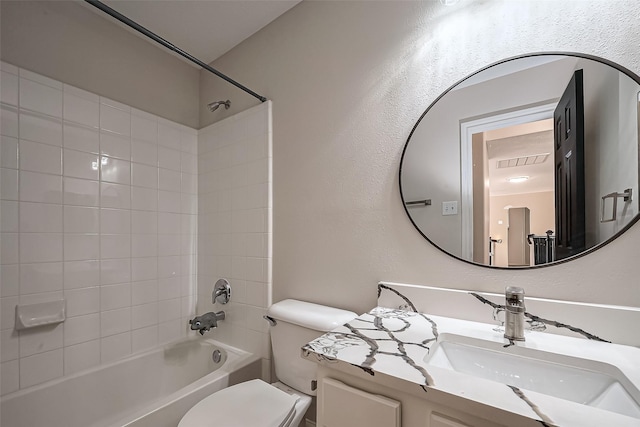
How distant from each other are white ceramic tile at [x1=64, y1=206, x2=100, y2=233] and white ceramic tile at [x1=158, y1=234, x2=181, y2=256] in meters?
0.37

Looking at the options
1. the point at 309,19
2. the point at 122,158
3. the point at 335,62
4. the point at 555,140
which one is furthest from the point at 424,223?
the point at 122,158

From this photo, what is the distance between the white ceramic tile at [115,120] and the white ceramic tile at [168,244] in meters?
0.70

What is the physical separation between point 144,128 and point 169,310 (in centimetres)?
123

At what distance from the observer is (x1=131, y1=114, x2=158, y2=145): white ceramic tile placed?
176 cm

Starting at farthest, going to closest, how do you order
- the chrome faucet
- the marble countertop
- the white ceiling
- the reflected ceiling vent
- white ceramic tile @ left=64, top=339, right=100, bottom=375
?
the white ceiling
white ceramic tile @ left=64, top=339, right=100, bottom=375
the reflected ceiling vent
the chrome faucet
the marble countertop

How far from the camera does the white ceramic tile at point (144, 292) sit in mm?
1716

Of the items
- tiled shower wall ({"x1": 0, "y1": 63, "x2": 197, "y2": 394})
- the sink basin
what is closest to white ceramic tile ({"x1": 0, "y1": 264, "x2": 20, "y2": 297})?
tiled shower wall ({"x1": 0, "y1": 63, "x2": 197, "y2": 394})

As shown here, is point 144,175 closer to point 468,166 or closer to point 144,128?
point 144,128

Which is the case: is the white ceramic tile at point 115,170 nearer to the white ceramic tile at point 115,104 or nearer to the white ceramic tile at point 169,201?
the white ceramic tile at point 169,201

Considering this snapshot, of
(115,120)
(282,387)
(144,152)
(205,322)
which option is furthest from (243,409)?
(115,120)

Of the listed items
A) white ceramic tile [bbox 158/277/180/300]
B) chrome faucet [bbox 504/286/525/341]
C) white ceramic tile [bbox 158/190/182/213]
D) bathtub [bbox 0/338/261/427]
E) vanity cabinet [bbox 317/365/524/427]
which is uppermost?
white ceramic tile [bbox 158/190/182/213]

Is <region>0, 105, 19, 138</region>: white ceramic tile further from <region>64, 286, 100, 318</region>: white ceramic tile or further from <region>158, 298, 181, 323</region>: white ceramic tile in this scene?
<region>158, 298, 181, 323</region>: white ceramic tile

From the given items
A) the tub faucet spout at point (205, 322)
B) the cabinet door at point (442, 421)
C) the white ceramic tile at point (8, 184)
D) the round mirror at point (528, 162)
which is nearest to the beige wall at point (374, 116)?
the round mirror at point (528, 162)

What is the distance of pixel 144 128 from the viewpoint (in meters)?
1.81
